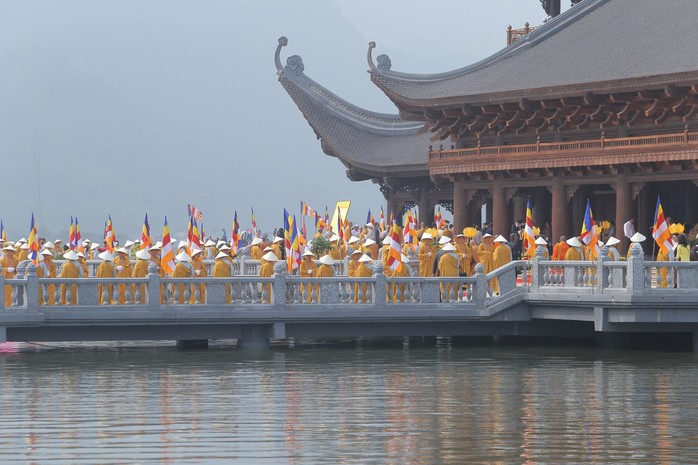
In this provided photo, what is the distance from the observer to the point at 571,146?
3909 centimetres

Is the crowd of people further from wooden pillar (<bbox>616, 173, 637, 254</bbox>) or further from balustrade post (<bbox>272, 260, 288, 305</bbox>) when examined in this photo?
wooden pillar (<bbox>616, 173, 637, 254</bbox>)

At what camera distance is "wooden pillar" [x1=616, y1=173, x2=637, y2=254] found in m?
37.7

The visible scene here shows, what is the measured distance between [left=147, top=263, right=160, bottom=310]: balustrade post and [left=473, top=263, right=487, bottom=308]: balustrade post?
5.89m

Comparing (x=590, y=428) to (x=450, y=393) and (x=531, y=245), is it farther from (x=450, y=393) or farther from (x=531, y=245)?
(x=531, y=245)

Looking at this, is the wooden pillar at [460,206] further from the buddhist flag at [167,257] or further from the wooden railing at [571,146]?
the buddhist flag at [167,257]

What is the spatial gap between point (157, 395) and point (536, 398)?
5409 millimetres

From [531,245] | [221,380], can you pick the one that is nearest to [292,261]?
[531,245]

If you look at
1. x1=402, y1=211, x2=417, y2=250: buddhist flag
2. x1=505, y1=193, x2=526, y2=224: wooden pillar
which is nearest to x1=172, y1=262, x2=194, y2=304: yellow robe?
x1=402, y1=211, x2=417, y2=250: buddhist flag

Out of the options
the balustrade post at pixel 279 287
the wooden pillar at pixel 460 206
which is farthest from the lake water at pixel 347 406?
the wooden pillar at pixel 460 206

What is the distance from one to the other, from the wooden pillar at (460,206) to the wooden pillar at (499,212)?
1.61 m

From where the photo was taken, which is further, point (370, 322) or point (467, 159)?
point (467, 159)

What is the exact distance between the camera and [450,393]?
72.0ft

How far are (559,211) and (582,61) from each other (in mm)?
3990

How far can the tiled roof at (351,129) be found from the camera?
167 ft
